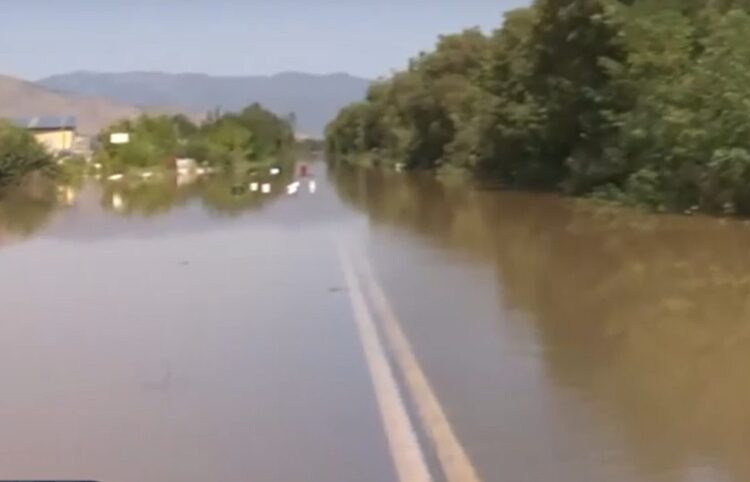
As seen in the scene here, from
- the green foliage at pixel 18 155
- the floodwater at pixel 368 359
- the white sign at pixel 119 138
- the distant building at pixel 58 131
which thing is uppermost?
the floodwater at pixel 368 359

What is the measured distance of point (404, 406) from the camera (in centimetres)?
1150

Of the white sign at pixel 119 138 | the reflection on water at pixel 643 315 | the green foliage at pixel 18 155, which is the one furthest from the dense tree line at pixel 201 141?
the reflection on water at pixel 643 315

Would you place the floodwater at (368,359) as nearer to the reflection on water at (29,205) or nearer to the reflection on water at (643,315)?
the reflection on water at (643,315)

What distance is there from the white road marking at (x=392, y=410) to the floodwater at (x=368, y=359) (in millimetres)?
74

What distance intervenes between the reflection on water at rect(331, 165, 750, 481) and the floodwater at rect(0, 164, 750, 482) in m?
0.04

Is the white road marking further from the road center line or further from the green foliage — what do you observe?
the green foliage

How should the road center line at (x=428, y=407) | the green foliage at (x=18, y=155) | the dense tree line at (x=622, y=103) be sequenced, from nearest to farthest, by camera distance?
1. the road center line at (x=428, y=407)
2. the dense tree line at (x=622, y=103)
3. the green foliage at (x=18, y=155)

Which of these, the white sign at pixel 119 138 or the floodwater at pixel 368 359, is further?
the white sign at pixel 119 138

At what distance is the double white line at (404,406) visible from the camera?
9195 mm

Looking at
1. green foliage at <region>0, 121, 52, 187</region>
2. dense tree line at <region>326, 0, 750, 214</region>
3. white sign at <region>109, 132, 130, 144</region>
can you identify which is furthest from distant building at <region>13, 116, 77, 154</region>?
dense tree line at <region>326, 0, 750, 214</region>

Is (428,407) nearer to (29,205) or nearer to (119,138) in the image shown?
(29,205)

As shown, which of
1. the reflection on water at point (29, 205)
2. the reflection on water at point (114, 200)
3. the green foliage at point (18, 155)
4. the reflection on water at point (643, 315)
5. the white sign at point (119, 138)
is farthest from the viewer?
the white sign at point (119, 138)

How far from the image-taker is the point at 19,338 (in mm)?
16594

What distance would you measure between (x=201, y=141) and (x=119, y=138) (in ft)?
72.4
